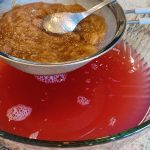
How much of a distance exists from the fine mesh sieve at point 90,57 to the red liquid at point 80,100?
99mm

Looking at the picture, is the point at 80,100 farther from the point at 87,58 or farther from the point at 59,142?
the point at 59,142

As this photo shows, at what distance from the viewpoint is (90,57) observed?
2.41 feet

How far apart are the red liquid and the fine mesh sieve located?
99 mm

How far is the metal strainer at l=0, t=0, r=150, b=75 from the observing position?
2.39ft

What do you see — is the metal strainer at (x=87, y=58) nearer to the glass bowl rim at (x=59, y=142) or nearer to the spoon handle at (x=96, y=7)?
the spoon handle at (x=96, y=7)

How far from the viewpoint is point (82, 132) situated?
772 mm

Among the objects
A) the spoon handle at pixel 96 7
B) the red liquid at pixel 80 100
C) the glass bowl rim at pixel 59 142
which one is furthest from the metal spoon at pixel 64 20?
the glass bowl rim at pixel 59 142

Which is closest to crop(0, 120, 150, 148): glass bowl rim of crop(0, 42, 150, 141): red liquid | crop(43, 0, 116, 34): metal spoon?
crop(0, 42, 150, 141): red liquid

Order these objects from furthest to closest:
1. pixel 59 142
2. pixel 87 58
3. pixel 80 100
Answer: pixel 80 100, pixel 87 58, pixel 59 142

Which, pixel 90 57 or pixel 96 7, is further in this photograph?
pixel 96 7

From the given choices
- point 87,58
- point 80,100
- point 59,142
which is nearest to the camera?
point 59,142

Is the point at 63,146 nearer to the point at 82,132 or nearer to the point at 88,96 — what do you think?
the point at 82,132

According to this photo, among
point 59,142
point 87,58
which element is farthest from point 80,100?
point 59,142

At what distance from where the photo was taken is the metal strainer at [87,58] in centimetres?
73
